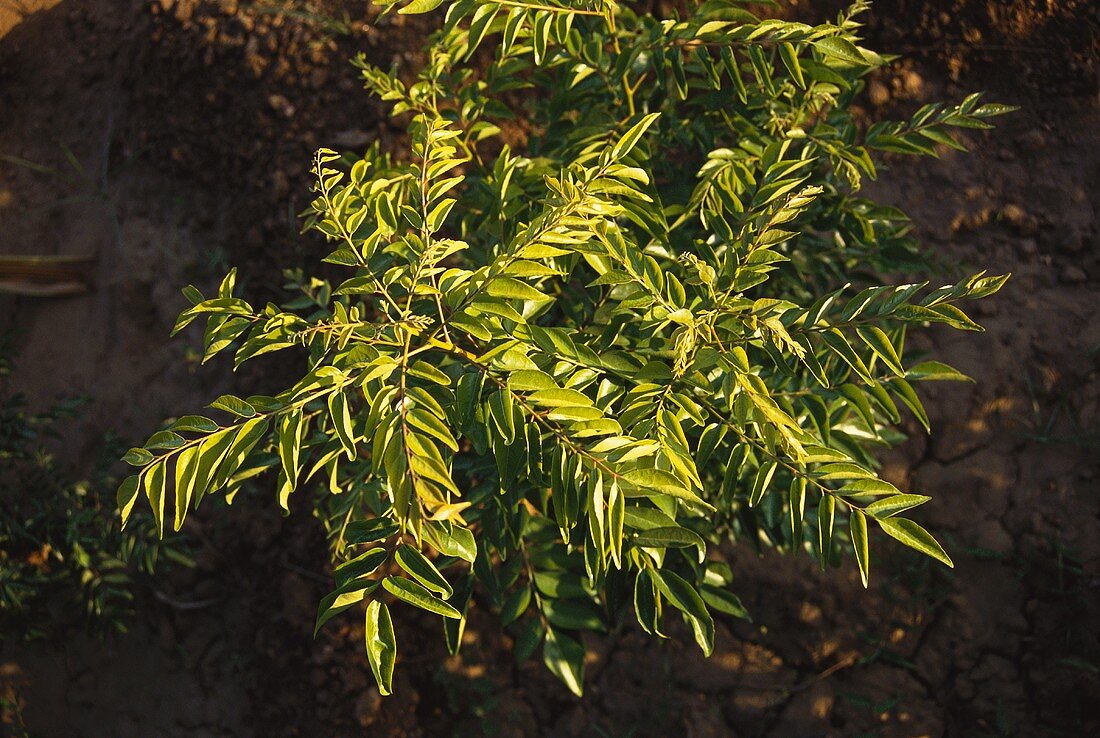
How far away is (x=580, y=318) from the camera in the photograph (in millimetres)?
1869

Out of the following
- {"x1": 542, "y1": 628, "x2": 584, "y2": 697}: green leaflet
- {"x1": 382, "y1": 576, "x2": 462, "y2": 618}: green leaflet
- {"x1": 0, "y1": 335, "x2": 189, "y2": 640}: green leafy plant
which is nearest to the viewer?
{"x1": 382, "y1": 576, "x2": 462, "y2": 618}: green leaflet

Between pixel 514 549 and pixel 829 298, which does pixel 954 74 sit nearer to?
pixel 829 298

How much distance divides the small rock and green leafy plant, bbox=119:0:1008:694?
1.23 meters

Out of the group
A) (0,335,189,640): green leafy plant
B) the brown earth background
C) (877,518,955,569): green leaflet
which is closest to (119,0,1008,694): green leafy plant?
(877,518,955,569): green leaflet

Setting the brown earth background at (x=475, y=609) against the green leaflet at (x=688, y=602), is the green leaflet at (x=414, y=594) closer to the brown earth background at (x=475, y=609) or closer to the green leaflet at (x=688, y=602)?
the green leaflet at (x=688, y=602)

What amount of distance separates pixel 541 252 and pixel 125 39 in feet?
11.1

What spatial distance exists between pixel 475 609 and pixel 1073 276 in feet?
8.03

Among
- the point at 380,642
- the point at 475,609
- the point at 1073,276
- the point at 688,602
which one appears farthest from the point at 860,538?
the point at 1073,276

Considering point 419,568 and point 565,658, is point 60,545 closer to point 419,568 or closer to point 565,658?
point 565,658

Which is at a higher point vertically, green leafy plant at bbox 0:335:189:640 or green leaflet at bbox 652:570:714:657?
green leaflet at bbox 652:570:714:657

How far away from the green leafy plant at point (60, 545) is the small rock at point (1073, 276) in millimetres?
3252

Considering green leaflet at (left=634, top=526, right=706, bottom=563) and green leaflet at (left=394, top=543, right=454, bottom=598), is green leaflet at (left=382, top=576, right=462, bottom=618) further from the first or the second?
green leaflet at (left=634, top=526, right=706, bottom=563)

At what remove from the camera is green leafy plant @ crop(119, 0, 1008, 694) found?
52.3 inches

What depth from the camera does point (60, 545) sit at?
281 cm
